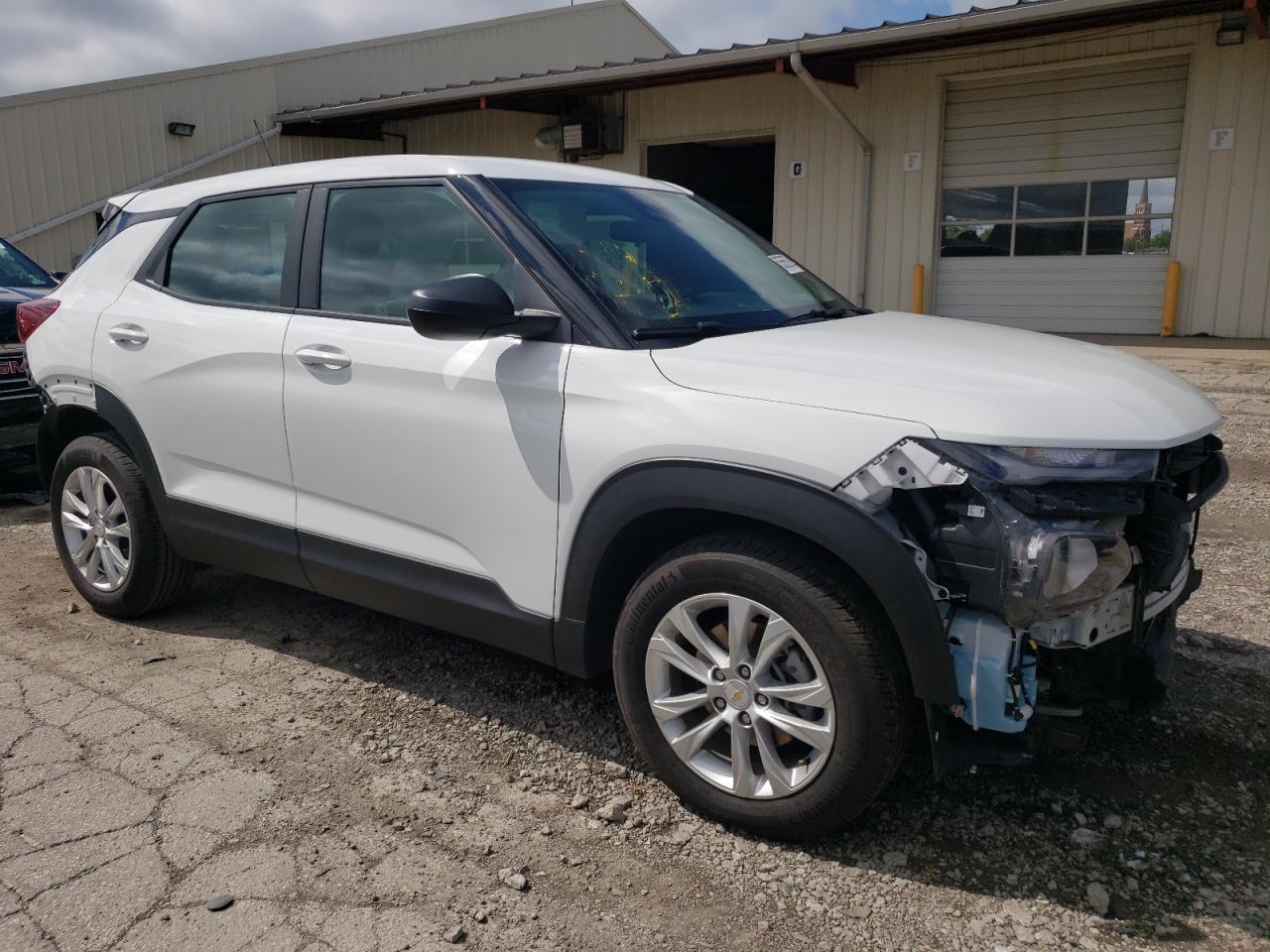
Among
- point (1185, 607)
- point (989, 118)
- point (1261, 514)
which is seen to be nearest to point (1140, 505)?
point (1185, 607)

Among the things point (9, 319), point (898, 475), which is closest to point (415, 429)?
point (898, 475)

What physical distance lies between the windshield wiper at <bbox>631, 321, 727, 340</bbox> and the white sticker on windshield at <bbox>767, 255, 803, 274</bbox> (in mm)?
877

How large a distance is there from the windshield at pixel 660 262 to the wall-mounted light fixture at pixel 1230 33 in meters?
9.58

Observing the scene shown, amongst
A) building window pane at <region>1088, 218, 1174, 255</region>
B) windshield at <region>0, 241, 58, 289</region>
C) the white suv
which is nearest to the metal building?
building window pane at <region>1088, 218, 1174, 255</region>

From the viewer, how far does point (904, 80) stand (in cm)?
1297

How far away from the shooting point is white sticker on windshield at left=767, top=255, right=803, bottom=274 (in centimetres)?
389

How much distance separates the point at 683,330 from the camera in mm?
3000

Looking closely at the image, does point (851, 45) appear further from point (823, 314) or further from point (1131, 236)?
point (823, 314)

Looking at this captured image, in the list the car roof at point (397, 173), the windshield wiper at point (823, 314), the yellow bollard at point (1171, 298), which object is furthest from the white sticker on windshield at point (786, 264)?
the yellow bollard at point (1171, 298)

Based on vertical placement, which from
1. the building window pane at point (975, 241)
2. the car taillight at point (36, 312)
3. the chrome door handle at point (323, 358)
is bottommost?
the chrome door handle at point (323, 358)

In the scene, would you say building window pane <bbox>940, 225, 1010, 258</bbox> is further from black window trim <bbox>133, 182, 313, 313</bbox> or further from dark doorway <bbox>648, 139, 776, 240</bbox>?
black window trim <bbox>133, 182, 313, 313</bbox>

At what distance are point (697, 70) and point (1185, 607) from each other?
35.1 feet

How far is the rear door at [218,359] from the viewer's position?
363cm

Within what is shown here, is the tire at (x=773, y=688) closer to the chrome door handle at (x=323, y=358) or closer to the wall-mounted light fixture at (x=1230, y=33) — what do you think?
the chrome door handle at (x=323, y=358)
